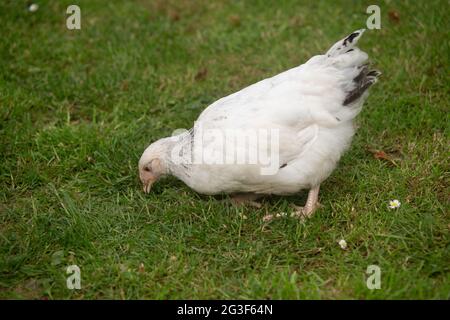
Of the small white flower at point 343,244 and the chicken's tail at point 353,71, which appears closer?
the small white flower at point 343,244

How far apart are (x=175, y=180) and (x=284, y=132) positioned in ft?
3.85

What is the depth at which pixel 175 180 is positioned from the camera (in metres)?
4.26

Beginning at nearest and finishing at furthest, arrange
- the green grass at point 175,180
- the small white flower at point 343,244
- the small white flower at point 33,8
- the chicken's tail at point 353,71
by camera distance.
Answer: the green grass at point 175,180
the small white flower at point 343,244
the chicken's tail at point 353,71
the small white flower at point 33,8

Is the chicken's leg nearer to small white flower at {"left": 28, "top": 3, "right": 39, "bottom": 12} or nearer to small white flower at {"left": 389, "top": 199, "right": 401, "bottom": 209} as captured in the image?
small white flower at {"left": 389, "top": 199, "right": 401, "bottom": 209}

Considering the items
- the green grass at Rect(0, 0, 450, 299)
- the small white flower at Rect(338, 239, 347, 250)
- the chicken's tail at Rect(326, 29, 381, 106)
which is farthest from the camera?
the chicken's tail at Rect(326, 29, 381, 106)

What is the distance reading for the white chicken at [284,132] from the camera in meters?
3.46

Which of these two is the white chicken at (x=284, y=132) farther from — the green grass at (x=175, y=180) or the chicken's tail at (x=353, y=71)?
the green grass at (x=175, y=180)

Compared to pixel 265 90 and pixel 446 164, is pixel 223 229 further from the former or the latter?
pixel 446 164

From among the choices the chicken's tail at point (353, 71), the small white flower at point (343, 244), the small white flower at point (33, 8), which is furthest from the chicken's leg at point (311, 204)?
the small white flower at point (33, 8)

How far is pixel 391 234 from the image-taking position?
11.2 ft

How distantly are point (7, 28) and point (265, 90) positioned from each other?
144 inches

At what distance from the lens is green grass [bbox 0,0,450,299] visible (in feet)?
10.7

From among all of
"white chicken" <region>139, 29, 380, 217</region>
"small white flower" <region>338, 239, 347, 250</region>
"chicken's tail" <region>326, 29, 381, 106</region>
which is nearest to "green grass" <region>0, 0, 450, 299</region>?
"small white flower" <region>338, 239, 347, 250</region>
